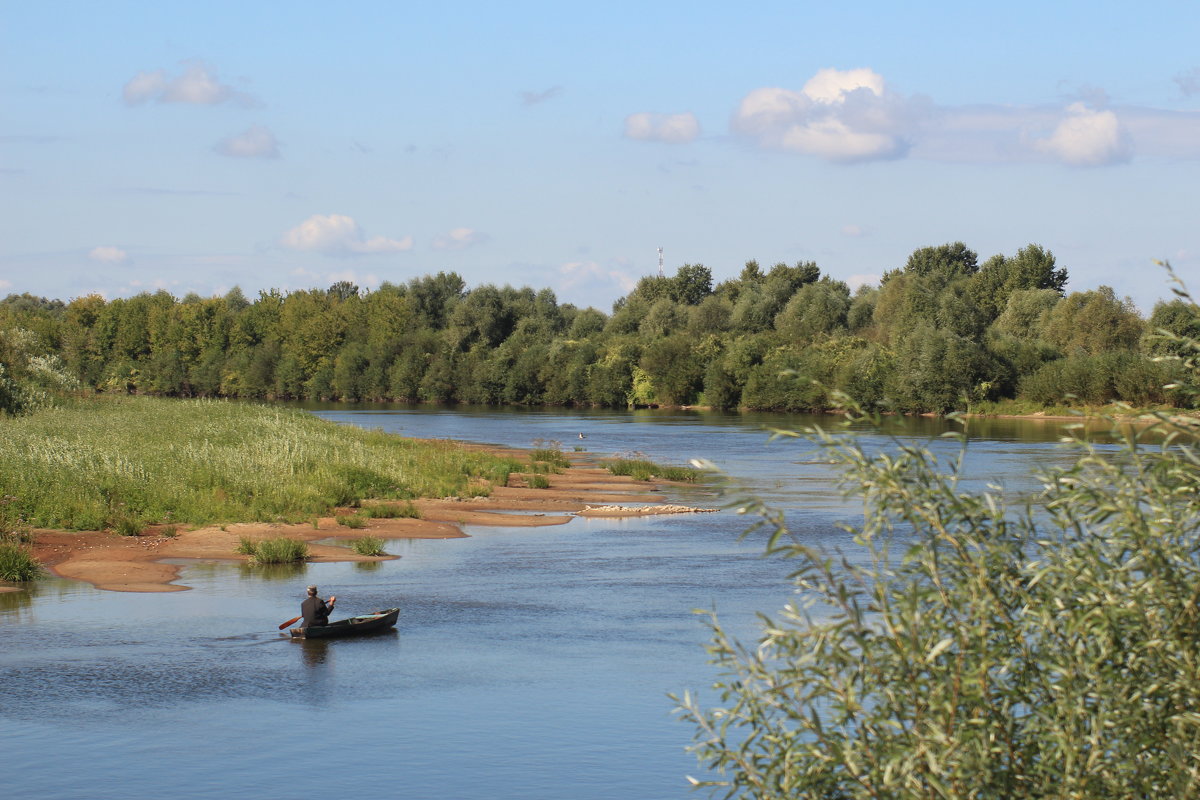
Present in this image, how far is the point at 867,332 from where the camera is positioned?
425 ft

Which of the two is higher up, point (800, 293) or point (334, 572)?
point (800, 293)

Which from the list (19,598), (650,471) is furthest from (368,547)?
(650,471)

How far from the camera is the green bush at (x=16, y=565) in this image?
3003 cm

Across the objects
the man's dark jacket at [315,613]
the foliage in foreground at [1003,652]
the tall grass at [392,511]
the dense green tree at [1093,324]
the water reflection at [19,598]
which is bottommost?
the water reflection at [19,598]

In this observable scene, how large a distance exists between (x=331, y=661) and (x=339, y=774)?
20.0ft

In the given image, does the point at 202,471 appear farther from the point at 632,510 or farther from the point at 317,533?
the point at 632,510

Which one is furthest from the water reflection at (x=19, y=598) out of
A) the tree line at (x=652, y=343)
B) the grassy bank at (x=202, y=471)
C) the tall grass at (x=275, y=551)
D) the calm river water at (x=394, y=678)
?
the tree line at (x=652, y=343)

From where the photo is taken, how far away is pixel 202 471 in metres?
42.6

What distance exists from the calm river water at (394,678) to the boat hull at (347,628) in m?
0.20

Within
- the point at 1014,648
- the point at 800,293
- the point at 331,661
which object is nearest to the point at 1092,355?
the point at 800,293

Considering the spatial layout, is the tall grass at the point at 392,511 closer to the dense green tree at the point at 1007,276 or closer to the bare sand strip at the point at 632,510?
the bare sand strip at the point at 632,510

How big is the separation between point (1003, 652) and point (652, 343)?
129969 mm

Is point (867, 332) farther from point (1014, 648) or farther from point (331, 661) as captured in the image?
point (1014, 648)

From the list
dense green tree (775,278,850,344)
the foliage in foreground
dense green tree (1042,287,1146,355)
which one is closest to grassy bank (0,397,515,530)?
the foliage in foreground
